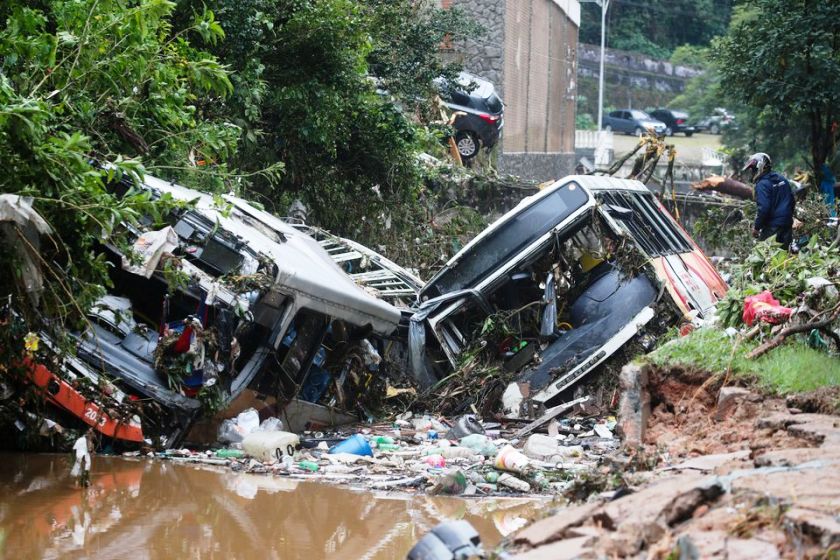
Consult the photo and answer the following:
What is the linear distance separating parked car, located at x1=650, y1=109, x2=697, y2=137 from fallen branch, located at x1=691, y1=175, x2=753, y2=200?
3403 cm

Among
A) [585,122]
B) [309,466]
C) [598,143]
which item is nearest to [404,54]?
[309,466]

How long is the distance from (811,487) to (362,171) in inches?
468

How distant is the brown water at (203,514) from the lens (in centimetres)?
655

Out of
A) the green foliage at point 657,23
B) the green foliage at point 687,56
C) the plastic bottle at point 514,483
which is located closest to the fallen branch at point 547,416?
the plastic bottle at point 514,483

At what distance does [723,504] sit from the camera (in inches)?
173

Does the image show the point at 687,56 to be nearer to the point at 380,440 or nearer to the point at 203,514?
the point at 380,440

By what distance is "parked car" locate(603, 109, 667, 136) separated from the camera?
4994 centimetres

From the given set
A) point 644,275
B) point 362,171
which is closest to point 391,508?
point 644,275

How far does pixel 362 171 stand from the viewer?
1588 centimetres

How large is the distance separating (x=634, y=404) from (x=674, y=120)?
1832 inches

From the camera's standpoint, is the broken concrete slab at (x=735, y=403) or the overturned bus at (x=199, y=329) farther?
the overturned bus at (x=199, y=329)

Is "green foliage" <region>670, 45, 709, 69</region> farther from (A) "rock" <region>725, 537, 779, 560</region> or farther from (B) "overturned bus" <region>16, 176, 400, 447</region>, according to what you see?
(A) "rock" <region>725, 537, 779, 560</region>

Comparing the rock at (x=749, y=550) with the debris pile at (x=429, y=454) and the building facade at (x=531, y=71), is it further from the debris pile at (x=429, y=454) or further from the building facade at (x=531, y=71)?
the building facade at (x=531, y=71)

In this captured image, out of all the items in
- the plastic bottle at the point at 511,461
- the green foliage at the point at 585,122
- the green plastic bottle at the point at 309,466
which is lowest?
the green foliage at the point at 585,122
